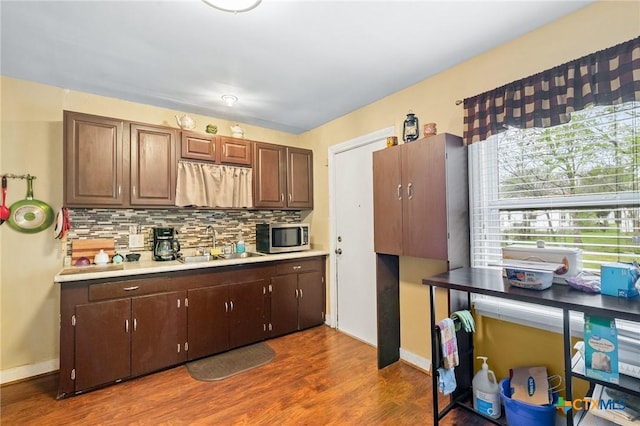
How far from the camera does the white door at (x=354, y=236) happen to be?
3.15 m

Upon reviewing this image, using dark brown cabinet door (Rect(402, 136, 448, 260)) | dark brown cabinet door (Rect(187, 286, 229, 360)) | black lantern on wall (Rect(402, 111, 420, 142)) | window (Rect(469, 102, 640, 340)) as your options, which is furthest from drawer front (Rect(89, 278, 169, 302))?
window (Rect(469, 102, 640, 340))

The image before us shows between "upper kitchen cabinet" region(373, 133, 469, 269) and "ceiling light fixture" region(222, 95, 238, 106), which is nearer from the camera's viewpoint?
"upper kitchen cabinet" region(373, 133, 469, 269)

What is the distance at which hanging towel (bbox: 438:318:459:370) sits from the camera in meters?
1.74

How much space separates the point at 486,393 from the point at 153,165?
3.31 metres

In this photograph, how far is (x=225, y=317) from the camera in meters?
2.90

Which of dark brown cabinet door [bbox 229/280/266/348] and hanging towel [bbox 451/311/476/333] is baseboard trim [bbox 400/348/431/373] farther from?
dark brown cabinet door [bbox 229/280/266/348]

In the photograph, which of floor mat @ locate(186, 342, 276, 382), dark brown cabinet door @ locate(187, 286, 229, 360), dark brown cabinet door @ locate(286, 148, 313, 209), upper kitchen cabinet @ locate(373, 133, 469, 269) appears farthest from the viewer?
dark brown cabinet door @ locate(286, 148, 313, 209)

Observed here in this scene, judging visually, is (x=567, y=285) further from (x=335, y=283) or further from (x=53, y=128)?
(x=53, y=128)

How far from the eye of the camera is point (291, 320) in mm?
3375

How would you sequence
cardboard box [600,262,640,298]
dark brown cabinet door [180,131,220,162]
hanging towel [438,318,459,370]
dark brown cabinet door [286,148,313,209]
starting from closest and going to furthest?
cardboard box [600,262,640,298]
hanging towel [438,318,459,370]
dark brown cabinet door [180,131,220,162]
dark brown cabinet door [286,148,313,209]

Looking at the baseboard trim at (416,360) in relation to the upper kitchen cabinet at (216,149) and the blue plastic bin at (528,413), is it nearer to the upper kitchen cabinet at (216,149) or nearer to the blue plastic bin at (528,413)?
the blue plastic bin at (528,413)

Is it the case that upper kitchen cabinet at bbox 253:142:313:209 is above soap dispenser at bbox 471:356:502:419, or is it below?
above

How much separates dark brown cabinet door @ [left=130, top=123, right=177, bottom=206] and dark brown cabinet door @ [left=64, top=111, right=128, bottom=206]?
98 mm

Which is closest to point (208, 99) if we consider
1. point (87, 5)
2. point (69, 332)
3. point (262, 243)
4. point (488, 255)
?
point (87, 5)
